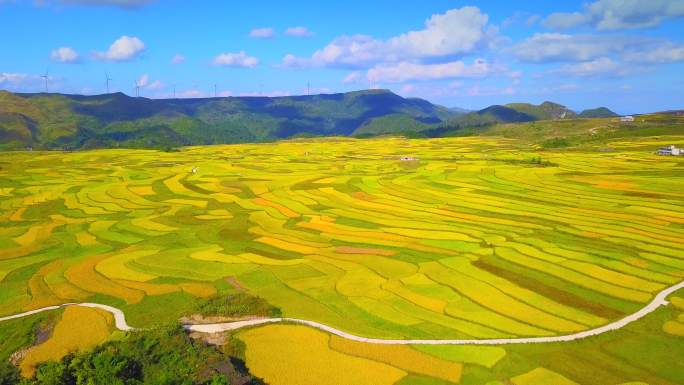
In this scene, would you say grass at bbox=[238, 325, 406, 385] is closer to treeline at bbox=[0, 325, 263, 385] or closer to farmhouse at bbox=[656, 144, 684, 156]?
treeline at bbox=[0, 325, 263, 385]

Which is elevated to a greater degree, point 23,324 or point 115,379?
point 115,379

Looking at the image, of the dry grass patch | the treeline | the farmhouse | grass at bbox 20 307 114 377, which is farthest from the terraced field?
the farmhouse

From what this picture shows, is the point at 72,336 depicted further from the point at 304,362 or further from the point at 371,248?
the point at 371,248

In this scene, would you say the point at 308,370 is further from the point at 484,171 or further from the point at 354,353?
the point at 484,171

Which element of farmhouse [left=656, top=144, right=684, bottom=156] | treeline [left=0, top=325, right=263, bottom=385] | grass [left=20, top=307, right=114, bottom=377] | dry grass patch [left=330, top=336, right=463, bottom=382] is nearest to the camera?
treeline [left=0, top=325, right=263, bottom=385]

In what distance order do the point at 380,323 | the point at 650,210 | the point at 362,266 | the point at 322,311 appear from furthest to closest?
the point at 650,210 → the point at 362,266 → the point at 322,311 → the point at 380,323

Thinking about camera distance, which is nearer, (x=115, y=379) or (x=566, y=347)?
(x=115, y=379)

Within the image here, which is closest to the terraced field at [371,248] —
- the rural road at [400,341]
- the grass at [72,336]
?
the rural road at [400,341]

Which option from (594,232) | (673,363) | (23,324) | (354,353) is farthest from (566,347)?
(23,324)
